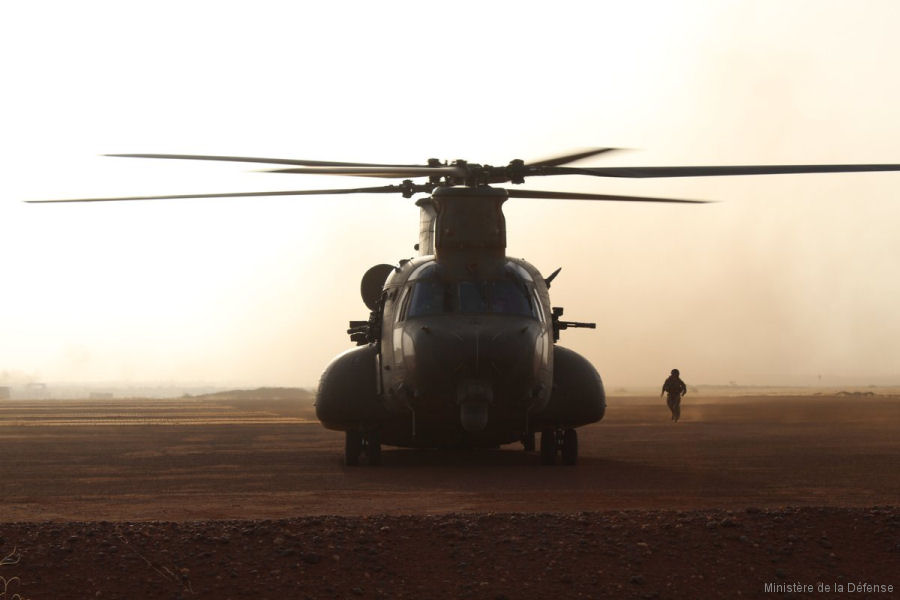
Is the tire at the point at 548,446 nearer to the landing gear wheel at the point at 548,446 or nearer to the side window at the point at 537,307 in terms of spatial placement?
the landing gear wheel at the point at 548,446

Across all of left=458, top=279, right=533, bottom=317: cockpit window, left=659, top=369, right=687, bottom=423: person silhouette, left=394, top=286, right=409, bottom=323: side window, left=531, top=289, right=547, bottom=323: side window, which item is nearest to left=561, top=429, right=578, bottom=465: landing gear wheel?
left=531, top=289, right=547, bottom=323: side window

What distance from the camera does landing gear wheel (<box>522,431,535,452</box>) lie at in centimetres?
2333

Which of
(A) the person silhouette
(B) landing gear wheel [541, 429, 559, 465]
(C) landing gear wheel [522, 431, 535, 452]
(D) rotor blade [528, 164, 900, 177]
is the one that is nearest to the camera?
(D) rotor blade [528, 164, 900, 177]

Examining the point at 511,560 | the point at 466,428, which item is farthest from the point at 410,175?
the point at 511,560

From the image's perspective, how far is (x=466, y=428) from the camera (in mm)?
19297

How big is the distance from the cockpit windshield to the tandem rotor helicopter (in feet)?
0.08

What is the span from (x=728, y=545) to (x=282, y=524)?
4379 mm

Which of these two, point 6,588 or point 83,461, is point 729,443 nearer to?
point 83,461

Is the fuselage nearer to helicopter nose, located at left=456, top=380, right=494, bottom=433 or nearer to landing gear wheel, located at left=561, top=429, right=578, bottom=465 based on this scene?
helicopter nose, located at left=456, top=380, right=494, bottom=433

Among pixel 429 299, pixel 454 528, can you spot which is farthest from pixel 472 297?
pixel 454 528

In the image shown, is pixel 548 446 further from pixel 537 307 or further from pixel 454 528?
pixel 454 528

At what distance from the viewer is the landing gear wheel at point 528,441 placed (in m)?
23.3

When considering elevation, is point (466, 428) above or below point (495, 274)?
below

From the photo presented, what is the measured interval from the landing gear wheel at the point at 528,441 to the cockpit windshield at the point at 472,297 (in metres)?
3.11
